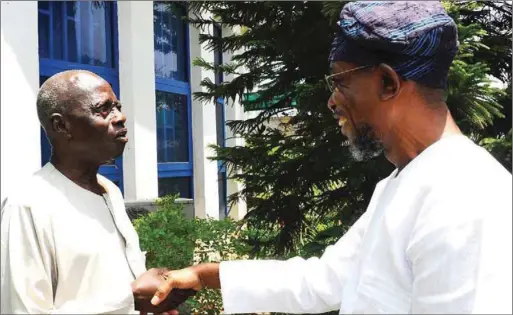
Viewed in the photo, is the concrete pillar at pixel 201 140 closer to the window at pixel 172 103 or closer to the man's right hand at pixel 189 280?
the window at pixel 172 103

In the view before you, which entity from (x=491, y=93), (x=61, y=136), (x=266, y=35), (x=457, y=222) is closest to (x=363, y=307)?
(x=457, y=222)

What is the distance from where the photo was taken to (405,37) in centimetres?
148

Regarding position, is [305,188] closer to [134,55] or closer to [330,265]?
[330,265]

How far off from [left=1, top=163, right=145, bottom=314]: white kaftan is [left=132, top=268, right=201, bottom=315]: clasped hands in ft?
0.17

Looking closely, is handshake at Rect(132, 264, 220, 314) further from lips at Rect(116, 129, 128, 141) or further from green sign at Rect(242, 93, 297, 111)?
green sign at Rect(242, 93, 297, 111)

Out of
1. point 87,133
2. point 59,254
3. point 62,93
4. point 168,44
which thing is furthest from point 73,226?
point 168,44

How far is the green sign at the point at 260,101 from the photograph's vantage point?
15.4 feet

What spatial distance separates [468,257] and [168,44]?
26.6 feet

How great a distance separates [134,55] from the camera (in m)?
6.81

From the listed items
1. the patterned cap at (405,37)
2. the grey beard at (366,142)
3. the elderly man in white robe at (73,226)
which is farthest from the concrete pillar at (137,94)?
the patterned cap at (405,37)

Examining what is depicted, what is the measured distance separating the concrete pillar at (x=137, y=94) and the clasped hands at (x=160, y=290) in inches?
187

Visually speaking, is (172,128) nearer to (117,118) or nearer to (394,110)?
(117,118)

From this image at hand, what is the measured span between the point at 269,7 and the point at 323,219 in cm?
188

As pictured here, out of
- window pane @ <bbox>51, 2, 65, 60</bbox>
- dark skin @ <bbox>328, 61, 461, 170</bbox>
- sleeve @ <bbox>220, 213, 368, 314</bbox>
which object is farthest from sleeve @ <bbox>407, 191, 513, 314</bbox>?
window pane @ <bbox>51, 2, 65, 60</bbox>
